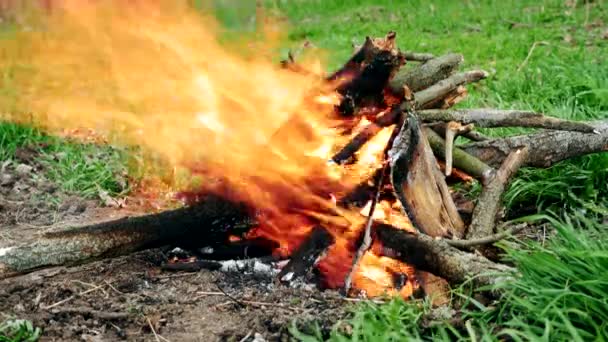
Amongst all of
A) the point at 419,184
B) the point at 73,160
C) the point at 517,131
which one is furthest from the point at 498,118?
the point at 73,160

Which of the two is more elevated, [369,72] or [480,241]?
[369,72]

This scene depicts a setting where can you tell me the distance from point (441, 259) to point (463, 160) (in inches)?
34.2

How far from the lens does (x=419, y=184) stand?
362 centimetres

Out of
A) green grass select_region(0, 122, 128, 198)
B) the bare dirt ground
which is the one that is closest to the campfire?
the bare dirt ground

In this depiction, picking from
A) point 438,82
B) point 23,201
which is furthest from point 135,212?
point 438,82

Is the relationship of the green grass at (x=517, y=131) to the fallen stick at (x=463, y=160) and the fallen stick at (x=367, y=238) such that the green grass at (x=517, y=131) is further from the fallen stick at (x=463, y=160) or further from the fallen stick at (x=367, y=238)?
the fallen stick at (x=463, y=160)

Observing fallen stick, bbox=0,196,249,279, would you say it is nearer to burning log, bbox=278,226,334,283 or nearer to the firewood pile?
the firewood pile

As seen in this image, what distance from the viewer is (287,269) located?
3682 mm

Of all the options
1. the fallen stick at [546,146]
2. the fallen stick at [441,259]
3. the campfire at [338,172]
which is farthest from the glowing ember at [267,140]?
the fallen stick at [546,146]

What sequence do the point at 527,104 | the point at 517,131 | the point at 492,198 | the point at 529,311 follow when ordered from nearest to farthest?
the point at 529,311 < the point at 492,198 < the point at 517,131 < the point at 527,104

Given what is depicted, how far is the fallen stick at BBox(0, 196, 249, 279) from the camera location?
11.4ft

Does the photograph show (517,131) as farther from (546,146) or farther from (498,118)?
(498,118)

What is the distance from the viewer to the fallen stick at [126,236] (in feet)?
11.4

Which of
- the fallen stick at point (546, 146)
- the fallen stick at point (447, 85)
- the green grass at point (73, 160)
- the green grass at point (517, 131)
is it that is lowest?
the green grass at point (73, 160)
